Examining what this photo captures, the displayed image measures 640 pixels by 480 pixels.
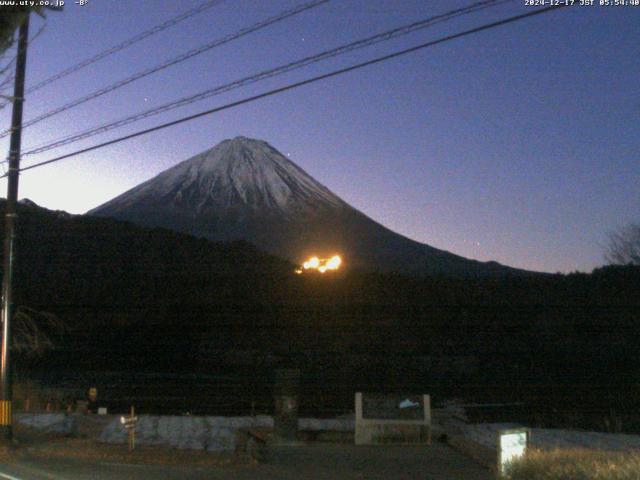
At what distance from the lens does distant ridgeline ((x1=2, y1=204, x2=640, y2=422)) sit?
150ft

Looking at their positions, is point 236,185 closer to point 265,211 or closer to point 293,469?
point 265,211

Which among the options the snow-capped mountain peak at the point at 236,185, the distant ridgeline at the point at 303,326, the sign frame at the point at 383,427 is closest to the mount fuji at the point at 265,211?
the snow-capped mountain peak at the point at 236,185

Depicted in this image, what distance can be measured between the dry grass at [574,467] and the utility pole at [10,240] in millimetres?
10633

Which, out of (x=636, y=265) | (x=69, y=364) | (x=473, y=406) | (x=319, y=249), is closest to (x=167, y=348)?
(x=69, y=364)

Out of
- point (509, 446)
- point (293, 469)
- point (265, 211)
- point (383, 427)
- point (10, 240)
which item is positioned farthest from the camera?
point (265, 211)

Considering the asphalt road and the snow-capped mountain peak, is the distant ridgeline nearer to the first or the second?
the asphalt road

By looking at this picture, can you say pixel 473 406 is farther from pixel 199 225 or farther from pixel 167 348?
pixel 199 225

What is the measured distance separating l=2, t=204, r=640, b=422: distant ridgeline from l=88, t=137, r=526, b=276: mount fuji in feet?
98.9

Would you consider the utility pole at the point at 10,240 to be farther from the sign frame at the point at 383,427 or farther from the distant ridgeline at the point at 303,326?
the distant ridgeline at the point at 303,326

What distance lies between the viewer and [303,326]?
57969 mm

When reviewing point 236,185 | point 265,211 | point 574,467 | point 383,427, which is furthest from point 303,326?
point 236,185

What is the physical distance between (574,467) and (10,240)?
39.6ft

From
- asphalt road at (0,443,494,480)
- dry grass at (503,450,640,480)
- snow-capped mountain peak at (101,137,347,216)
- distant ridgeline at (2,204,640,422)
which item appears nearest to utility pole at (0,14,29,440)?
asphalt road at (0,443,494,480)

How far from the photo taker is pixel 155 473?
1374 centimetres
